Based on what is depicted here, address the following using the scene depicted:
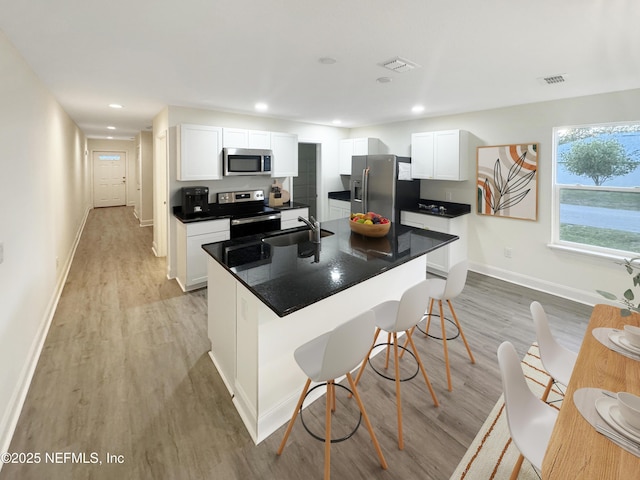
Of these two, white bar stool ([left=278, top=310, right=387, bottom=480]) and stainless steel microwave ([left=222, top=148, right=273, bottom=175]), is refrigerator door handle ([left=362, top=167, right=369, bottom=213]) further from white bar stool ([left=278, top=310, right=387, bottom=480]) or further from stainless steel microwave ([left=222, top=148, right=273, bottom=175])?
white bar stool ([left=278, top=310, right=387, bottom=480])

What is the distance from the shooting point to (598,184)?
12.3 feet

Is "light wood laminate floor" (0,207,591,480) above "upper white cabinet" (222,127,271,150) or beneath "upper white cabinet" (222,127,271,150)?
beneath

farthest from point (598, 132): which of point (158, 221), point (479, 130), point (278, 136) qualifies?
point (158, 221)

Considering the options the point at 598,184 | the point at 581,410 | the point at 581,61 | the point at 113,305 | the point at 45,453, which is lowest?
the point at 45,453

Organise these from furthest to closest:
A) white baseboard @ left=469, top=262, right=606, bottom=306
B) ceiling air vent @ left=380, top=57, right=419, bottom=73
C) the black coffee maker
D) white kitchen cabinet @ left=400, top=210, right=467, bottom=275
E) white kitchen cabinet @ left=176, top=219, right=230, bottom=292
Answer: white kitchen cabinet @ left=400, top=210, right=467, bottom=275 < the black coffee maker < white kitchen cabinet @ left=176, top=219, right=230, bottom=292 < white baseboard @ left=469, top=262, right=606, bottom=306 < ceiling air vent @ left=380, top=57, right=419, bottom=73

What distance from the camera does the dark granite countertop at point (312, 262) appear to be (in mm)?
1722

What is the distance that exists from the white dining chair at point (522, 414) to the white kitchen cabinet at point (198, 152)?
13.4 ft

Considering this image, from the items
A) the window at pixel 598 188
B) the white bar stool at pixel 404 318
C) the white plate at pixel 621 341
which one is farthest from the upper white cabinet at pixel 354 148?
the white plate at pixel 621 341

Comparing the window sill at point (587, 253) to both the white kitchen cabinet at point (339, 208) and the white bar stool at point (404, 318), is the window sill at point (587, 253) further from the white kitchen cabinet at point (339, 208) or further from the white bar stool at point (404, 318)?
the white kitchen cabinet at point (339, 208)

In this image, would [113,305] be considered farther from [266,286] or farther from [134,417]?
[266,286]

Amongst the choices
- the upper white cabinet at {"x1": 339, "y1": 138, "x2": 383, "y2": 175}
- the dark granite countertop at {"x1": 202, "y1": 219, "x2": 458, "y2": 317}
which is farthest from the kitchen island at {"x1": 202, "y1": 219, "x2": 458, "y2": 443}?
the upper white cabinet at {"x1": 339, "y1": 138, "x2": 383, "y2": 175}

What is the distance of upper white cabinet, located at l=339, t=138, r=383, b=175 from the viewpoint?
19.8 feet

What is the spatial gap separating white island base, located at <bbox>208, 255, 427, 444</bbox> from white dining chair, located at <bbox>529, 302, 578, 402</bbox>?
102cm

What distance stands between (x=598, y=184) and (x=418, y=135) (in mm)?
2428
